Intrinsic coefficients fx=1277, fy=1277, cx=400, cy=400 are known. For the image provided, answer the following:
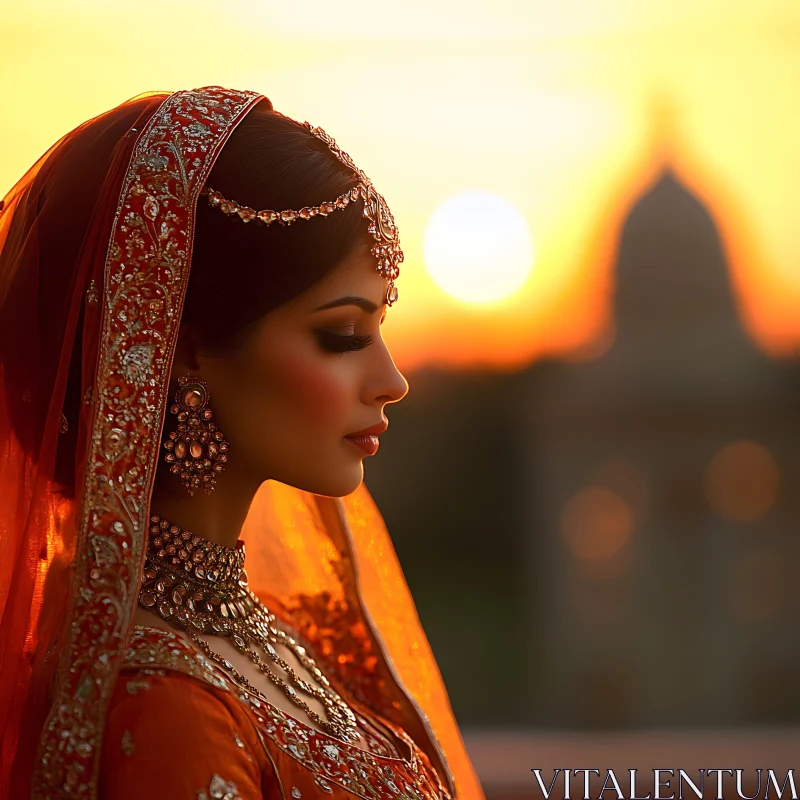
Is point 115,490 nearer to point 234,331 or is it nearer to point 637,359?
point 234,331

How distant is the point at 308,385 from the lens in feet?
5.17

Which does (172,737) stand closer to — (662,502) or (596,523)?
(662,502)

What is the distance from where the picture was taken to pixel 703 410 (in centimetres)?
2378

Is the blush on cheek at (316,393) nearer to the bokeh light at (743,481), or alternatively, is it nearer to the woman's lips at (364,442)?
the woman's lips at (364,442)

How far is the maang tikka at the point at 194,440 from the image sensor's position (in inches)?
62.1

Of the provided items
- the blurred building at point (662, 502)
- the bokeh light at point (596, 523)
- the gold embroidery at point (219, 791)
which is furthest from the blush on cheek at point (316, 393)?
the bokeh light at point (596, 523)

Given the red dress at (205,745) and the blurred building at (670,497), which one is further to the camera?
the blurred building at (670,497)

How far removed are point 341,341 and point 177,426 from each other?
0.23 meters

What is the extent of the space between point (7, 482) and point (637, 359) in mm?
23390

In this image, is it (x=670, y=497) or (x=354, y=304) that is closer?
(x=354, y=304)

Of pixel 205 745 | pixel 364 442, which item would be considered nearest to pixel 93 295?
pixel 364 442

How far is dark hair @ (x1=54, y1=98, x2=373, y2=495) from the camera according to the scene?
154cm

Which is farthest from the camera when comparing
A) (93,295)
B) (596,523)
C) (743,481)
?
(596,523)

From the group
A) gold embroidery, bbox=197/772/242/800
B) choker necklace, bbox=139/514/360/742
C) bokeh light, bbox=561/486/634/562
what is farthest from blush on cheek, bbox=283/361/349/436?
bokeh light, bbox=561/486/634/562
